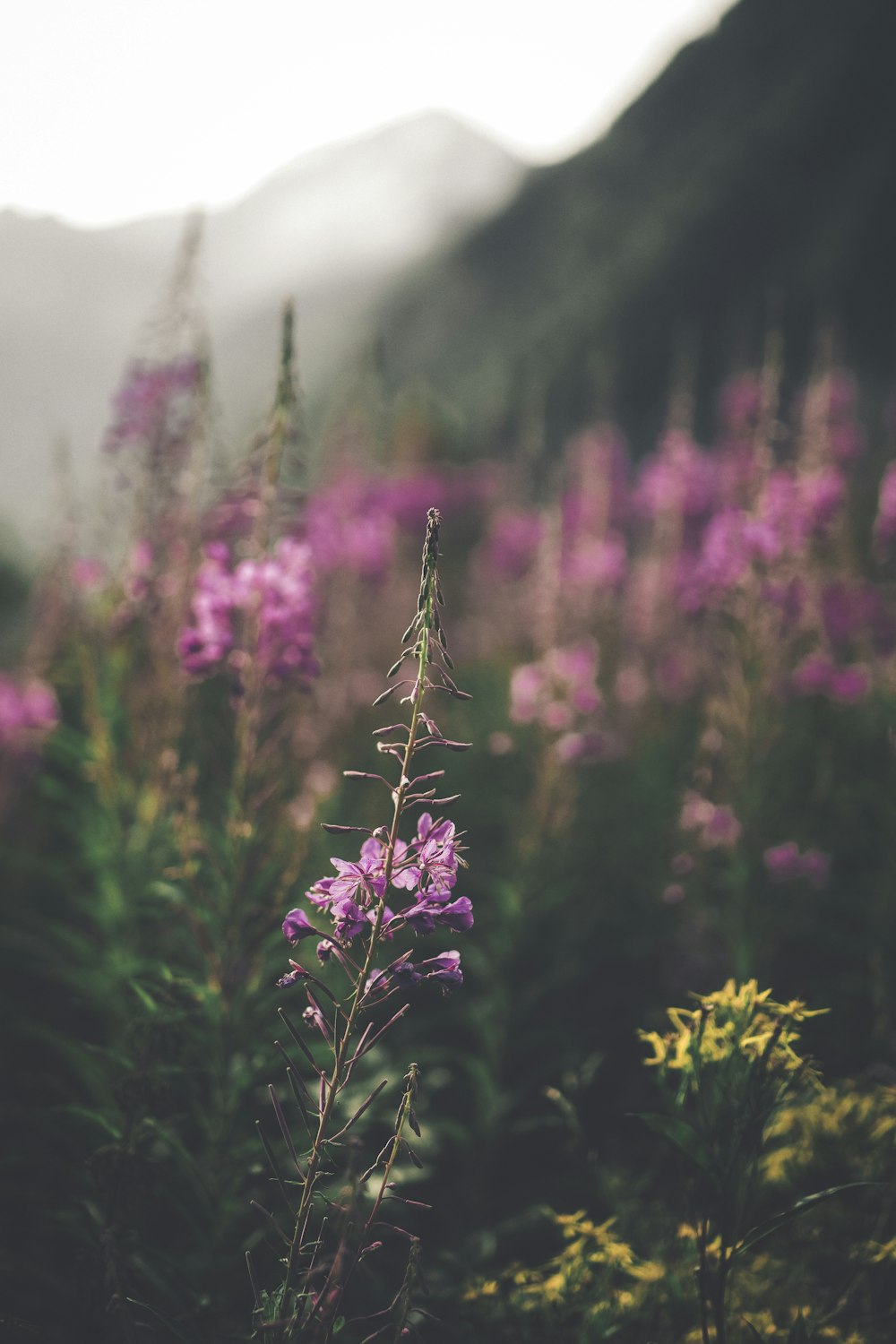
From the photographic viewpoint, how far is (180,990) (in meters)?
1.84

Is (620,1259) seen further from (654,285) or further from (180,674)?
(654,285)

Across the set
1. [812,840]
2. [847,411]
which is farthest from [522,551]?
[812,840]

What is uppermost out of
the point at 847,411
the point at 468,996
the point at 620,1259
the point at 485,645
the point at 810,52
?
the point at 810,52

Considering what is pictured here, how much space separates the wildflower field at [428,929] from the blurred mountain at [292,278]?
12719mm

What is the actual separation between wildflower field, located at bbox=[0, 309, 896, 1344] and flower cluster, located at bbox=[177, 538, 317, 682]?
1cm

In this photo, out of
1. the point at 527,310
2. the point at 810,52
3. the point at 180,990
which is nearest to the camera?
the point at 180,990

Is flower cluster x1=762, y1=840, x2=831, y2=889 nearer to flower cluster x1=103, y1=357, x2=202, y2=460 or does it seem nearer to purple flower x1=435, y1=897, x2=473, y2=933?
purple flower x1=435, y1=897, x2=473, y2=933

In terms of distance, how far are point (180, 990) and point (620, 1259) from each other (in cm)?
109

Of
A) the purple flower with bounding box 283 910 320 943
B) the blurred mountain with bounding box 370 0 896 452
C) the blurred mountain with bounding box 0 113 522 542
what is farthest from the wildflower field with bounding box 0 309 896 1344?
the blurred mountain with bounding box 0 113 522 542

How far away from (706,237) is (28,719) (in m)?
21.5

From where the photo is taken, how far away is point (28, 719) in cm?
475

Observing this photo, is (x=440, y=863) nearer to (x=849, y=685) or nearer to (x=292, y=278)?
(x=849, y=685)

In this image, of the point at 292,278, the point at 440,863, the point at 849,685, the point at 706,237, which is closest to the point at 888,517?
the point at 849,685

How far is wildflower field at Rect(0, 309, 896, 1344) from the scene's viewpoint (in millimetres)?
1530
